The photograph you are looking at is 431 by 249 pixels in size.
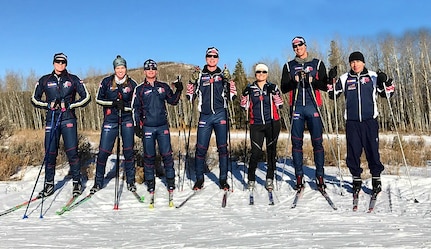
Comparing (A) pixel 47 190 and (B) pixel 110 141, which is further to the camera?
(B) pixel 110 141

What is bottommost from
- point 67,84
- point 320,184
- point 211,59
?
point 320,184

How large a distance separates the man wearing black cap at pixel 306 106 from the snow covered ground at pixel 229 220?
54 centimetres

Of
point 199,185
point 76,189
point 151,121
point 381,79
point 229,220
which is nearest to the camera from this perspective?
point 229,220

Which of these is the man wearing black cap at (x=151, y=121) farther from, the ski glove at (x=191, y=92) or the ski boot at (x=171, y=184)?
the ski glove at (x=191, y=92)

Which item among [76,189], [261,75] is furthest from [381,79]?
[76,189]

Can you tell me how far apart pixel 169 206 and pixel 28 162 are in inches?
224

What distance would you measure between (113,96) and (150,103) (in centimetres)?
91

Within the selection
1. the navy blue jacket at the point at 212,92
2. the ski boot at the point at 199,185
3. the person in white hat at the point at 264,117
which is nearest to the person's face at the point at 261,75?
the person in white hat at the point at 264,117

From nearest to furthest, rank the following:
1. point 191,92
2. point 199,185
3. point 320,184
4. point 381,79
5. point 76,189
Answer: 1. point 381,79
2. point 320,184
3. point 76,189
4. point 191,92
5. point 199,185

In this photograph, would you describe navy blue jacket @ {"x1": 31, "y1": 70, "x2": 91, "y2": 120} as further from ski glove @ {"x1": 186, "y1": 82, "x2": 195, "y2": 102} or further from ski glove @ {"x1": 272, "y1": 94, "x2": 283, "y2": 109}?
ski glove @ {"x1": 272, "y1": 94, "x2": 283, "y2": 109}

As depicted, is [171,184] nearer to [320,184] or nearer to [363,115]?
[320,184]

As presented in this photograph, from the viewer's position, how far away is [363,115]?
621 cm

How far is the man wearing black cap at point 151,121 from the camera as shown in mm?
6949

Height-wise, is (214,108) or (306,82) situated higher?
(306,82)
